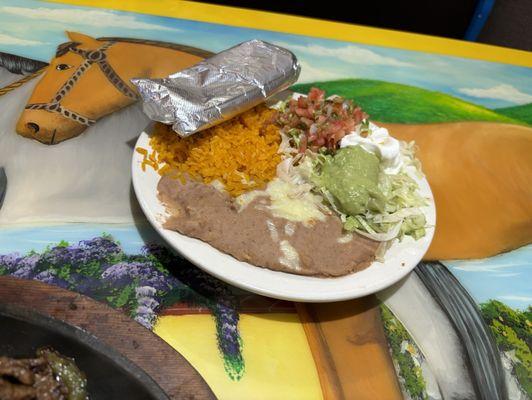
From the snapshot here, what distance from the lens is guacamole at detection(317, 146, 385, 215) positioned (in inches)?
78.6

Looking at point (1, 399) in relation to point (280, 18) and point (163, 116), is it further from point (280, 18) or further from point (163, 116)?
point (280, 18)

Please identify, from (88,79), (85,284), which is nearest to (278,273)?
(85,284)

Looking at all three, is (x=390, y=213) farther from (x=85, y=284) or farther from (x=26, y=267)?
(x=26, y=267)

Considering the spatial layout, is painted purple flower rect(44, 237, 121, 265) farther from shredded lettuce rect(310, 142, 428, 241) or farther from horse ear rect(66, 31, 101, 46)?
horse ear rect(66, 31, 101, 46)

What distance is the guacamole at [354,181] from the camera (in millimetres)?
1997

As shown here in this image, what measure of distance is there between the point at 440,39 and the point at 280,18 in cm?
99

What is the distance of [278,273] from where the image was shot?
179cm

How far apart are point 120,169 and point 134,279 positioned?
0.56 meters

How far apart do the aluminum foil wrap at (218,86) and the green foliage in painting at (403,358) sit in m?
0.96

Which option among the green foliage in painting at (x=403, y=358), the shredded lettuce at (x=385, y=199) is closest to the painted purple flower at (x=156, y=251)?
the shredded lettuce at (x=385, y=199)

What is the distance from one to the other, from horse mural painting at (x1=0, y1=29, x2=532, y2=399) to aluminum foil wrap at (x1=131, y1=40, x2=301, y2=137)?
36cm

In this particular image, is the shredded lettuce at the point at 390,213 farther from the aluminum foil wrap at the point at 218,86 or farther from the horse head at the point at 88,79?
the horse head at the point at 88,79

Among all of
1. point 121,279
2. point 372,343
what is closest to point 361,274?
point 372,343

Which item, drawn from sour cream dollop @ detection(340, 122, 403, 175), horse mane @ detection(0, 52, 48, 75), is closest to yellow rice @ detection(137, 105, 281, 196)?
sour cream dollop @ detection(340, 122, 403, 175)
